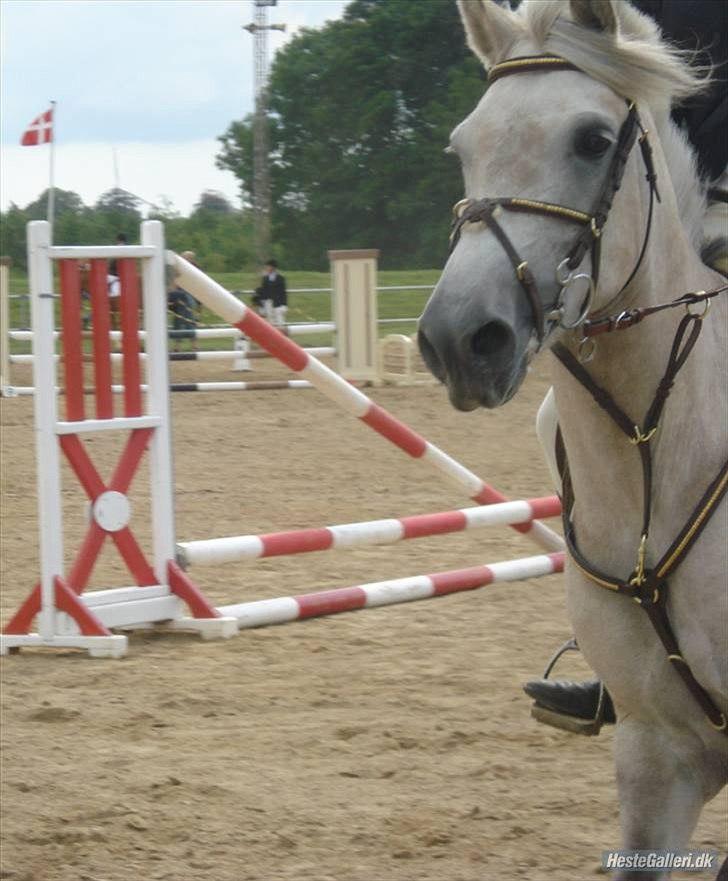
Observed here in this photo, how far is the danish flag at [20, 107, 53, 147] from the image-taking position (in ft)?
65.6

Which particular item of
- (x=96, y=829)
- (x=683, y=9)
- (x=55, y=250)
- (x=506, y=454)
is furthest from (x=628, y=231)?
(x=506, y=454)

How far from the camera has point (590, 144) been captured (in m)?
2.62

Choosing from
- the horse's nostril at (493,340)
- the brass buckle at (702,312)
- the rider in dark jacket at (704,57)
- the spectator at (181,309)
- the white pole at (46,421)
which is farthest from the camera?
the spectator at (181,309)

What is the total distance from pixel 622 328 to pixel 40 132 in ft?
60.2

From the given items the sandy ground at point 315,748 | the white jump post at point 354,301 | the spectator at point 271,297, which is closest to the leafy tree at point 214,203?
the spectator at point 271,297

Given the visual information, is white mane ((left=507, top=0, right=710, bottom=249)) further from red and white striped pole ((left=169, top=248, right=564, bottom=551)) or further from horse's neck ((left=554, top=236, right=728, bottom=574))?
red and white striped pole ((left=169, top=248, right=564, bottom=551))

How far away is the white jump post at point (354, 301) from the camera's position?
16.7 m

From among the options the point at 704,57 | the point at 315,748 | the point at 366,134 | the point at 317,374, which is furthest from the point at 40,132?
the point at 366,134

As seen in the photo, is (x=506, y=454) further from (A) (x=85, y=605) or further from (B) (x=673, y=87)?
(B) (x=673, y=87)

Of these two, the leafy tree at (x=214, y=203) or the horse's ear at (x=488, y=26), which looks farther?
the leafy tree at (x=214, y=203)

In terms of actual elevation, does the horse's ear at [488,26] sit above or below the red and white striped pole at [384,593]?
above

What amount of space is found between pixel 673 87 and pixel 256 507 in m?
6.93

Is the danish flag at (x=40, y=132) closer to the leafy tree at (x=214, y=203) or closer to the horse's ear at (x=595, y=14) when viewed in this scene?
the horse's ear at (x=595, y=14)

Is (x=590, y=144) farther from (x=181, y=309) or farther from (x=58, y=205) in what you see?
(x=58, y=205)
